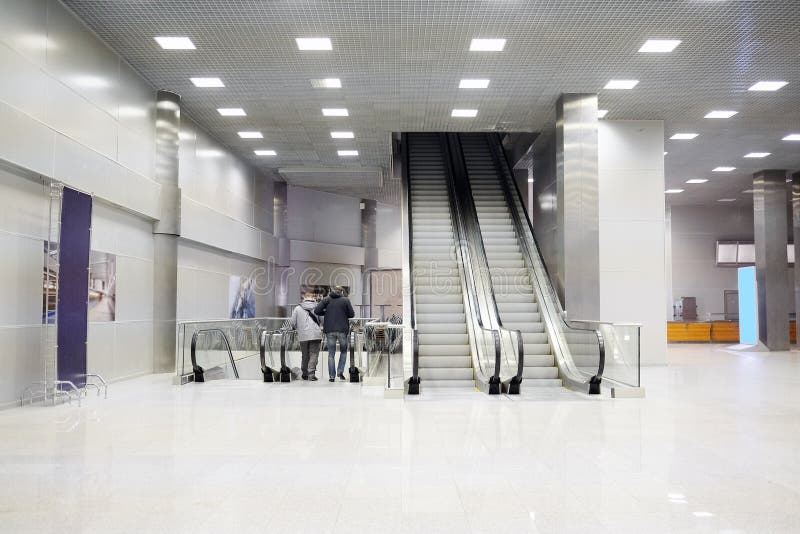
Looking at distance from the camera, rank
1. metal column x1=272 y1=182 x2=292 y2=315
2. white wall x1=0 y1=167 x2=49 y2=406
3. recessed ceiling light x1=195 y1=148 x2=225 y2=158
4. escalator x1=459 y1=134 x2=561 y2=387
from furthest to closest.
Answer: metal column x1=272 y1=182 x2=292 y2=315, recessed ceiling light x1=195 y1=148 x2=225 y2=158, escalator x1=459 y1=134 x2=561 y2=387, white wall x1=0 y1=167 x2=49 y2=406

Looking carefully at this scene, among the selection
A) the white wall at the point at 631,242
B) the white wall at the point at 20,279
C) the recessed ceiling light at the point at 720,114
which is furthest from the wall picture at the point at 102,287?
the recessed ceiling light at the point at 720,114

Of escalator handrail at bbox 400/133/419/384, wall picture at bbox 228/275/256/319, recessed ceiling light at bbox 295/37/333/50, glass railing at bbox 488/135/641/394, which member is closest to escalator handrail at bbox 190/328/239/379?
escalator handrail at bbox 400/133/419/384

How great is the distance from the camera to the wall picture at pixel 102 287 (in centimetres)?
1127

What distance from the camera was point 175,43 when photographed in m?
11.4

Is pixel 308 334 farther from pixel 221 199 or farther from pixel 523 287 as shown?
pixel 221 199

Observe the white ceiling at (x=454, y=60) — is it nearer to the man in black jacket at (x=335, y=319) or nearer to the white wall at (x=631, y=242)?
the white wall at (x=631, y=242)

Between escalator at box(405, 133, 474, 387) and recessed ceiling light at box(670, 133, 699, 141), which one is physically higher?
recessed ceiling light at box(670, 133, 699, 141)

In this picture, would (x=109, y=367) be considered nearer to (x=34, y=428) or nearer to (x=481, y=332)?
(x=34, y=428)

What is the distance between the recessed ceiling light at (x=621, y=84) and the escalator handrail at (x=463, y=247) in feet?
14.5

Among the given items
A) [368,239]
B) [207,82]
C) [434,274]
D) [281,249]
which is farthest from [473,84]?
[368,239]

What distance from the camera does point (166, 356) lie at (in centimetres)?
1386

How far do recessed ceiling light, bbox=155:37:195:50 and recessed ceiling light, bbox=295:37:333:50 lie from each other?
173cm

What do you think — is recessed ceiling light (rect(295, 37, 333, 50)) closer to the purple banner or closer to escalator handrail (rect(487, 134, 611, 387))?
the purple banner

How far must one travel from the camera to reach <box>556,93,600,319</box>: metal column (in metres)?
14.0
